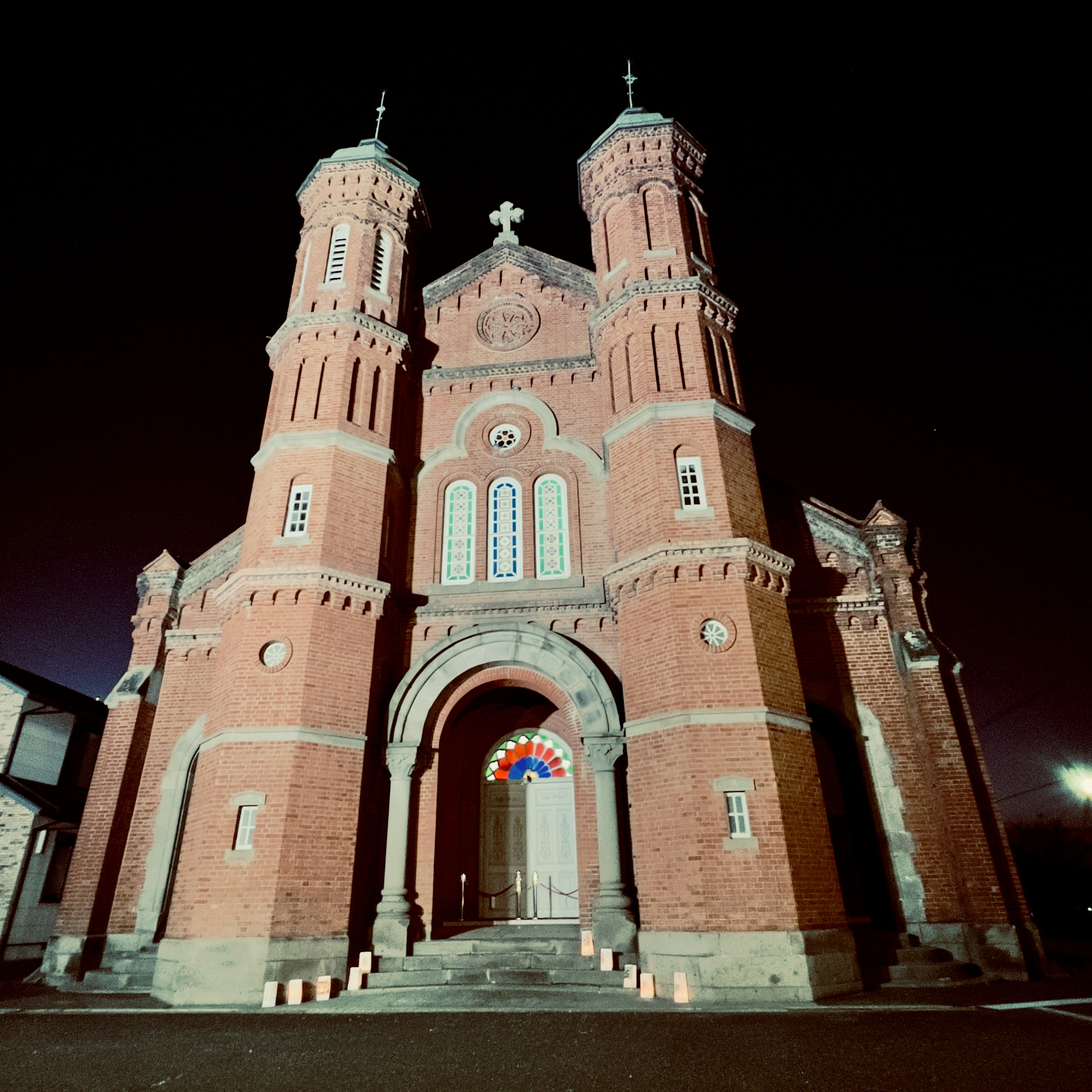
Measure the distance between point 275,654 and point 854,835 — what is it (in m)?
11.4

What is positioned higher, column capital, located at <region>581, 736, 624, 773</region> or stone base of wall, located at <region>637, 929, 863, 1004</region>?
column capital, located at <region>581, 736, 624, 773</region>

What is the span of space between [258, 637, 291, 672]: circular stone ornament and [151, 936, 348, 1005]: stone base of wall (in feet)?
13.2

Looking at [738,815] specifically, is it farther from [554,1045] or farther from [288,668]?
[288,668]

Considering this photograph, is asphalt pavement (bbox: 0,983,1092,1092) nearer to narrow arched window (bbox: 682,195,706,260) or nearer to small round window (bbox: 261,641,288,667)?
small round window (bbox: 261,641,288,667)

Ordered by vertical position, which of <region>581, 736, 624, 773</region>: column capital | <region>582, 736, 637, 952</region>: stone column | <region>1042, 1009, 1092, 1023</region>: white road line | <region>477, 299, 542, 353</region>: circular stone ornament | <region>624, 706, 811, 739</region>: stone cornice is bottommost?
<region>1042, 1009, 1092, 1023</region>: white road line

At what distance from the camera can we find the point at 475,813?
45.1ft

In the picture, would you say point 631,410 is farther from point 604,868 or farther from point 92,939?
point 92,939

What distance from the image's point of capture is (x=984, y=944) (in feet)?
38.1

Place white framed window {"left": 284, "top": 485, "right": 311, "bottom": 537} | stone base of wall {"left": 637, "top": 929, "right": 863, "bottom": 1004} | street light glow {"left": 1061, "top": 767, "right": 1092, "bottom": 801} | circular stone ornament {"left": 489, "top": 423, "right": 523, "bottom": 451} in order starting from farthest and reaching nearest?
street light glow {"left": 1061, "top": 767, "right": 1092, "bottom": 801}, circular stone ornament {"left": 489, "top": 423, "right": 523, "bottom": 451}, white framed window {"left": 284, "top": 485, "right": 311, "bottom": 537}, stone base of wall {"left": 637, "top": 929, "right": 863, "bottom": 1004}

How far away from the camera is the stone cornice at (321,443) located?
13898mm

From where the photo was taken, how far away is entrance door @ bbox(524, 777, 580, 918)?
43.1 ft

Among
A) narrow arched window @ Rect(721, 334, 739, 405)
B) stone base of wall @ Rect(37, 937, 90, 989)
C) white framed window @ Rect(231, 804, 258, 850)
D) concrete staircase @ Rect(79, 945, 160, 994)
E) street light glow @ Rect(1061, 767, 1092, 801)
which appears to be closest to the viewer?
white framed window @ Rect(231, 804, 258, 850)

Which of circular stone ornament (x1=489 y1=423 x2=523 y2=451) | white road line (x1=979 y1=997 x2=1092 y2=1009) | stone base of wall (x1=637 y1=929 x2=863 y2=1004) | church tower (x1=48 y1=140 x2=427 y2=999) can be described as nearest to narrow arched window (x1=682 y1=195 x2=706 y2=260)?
circular stone ornament (x1=489 y1=423 x2=523 y2=451)

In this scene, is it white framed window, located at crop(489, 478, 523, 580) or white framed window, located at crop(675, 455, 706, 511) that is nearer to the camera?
white framed window, located at crop(675, 455, 706, 511)
